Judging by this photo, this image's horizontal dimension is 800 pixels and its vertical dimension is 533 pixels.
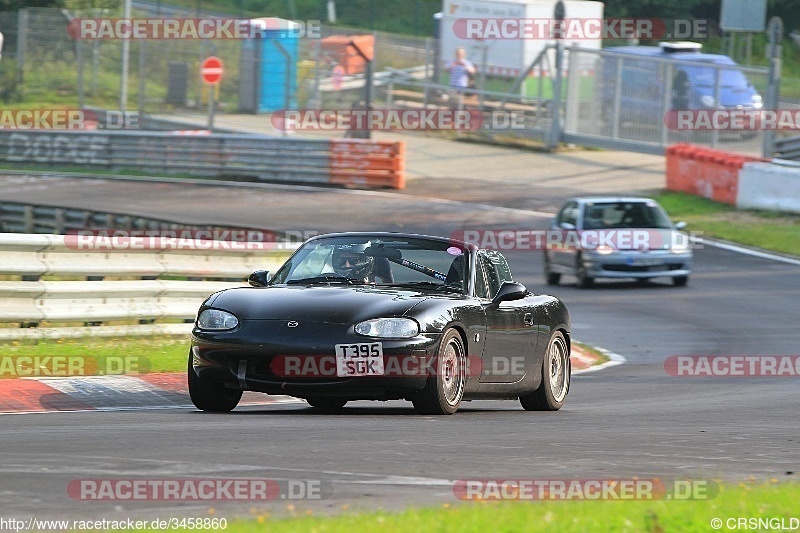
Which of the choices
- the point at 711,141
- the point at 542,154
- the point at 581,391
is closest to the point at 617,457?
the point at 581,391

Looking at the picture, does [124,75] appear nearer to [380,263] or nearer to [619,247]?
[619,247]

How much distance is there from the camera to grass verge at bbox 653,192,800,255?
2830 centimetres

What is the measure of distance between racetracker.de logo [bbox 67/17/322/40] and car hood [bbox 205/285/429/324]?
2949 centimetres

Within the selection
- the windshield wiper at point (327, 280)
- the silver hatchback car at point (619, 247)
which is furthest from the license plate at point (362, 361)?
the silver hatchback car at point (619, 247)

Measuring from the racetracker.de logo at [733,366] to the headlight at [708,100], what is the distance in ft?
69.9

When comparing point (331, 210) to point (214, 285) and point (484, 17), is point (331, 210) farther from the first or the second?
point (214, 285)

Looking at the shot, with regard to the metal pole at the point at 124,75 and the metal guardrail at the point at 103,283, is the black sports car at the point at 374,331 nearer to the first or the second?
the metal guardrail at the point at 103,283

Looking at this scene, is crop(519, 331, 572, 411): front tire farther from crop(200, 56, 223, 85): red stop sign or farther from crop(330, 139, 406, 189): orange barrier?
crop(200, 56, 223, 85): red stop sign

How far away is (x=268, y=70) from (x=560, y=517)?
34964 millimetres

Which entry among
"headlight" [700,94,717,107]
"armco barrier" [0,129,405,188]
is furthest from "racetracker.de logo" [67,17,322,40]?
"headlight" [700,94,717,107]

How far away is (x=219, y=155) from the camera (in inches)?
1438

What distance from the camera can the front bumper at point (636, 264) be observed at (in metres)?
23.5

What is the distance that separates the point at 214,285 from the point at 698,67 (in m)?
24.7

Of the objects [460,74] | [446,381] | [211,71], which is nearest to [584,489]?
[446,381]
